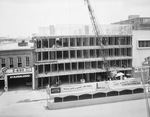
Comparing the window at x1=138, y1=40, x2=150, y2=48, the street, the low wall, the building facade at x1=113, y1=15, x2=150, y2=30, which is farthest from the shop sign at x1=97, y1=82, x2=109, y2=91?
the building facade at x1=113, y1=15, x2=150, y2=30

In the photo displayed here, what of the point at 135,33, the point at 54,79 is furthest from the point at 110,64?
the point at 54,79

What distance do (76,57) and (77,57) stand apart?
1.11 m

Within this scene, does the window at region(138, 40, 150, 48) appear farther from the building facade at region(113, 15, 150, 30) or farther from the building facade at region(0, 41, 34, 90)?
the building facade at region(0, 41, 34, 90)

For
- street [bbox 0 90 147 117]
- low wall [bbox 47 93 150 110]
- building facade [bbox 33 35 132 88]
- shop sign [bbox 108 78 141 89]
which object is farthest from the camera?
building facade [bbox 33 35 132 88]

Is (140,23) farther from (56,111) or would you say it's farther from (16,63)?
(56,111)

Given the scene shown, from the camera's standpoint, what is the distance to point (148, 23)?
57500 millimetres

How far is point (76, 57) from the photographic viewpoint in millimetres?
35812

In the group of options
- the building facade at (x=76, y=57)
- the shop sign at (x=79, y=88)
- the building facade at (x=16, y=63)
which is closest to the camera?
the shop sign at (x=79, y=88)

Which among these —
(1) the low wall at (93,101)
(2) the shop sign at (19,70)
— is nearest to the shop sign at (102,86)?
(1) the low wall at (93,101)

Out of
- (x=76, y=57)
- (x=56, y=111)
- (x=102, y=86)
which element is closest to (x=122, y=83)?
(x=102, y=86)

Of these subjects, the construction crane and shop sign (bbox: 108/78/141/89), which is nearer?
shop sign (bbox: 108/78/141/89)

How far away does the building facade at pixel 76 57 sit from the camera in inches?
1336

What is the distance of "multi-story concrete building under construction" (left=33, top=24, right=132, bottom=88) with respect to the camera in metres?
34.0

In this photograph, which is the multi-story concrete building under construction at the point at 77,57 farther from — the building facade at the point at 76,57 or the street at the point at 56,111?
the street at the point at 56,111
